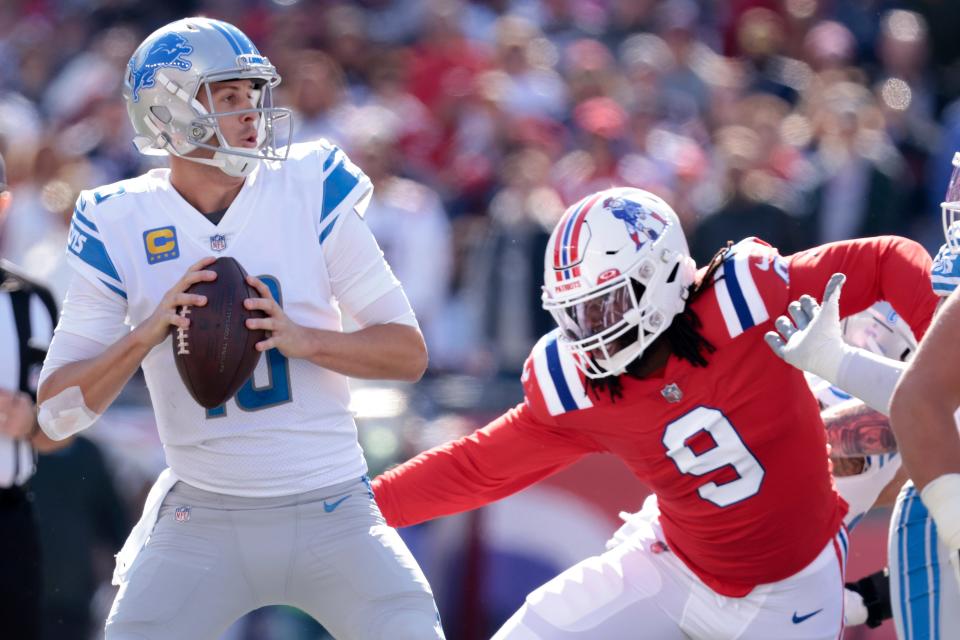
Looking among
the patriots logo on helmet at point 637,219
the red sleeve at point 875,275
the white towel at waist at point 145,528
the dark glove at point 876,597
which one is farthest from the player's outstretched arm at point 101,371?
the dark glove at point 876,597

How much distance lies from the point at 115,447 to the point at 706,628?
2862 mm

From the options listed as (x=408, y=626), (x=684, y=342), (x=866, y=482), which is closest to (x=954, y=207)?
(x=684, y=342)

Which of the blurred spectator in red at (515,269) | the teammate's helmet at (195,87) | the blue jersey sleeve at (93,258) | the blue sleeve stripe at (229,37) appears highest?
the blue sleeve stripe at (229,37)

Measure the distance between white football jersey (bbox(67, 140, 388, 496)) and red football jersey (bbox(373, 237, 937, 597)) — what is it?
54 centimetres

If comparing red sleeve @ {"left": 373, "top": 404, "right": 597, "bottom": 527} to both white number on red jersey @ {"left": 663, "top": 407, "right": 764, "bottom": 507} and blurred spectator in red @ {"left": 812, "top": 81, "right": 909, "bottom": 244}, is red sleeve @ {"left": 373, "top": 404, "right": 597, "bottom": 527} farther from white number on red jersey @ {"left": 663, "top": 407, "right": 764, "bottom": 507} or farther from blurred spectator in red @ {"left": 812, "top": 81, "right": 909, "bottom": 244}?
blurred spectator in red @ {"left": 812, "top": 81, "right": 909, "bottom": 244}

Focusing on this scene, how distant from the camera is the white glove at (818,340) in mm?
3229

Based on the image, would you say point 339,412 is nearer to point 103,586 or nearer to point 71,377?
point 71,377

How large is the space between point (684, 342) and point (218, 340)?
1239 mm

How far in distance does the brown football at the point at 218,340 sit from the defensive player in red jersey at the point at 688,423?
778 mm

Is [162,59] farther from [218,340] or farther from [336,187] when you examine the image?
[218,340]

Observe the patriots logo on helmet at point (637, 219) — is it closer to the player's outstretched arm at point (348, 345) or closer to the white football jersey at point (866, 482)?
the player's outstretched arm at point (348, 345)

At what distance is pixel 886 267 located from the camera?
3.82m

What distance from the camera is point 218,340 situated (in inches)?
133

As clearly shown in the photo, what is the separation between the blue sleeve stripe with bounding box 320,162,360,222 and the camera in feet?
11.8
